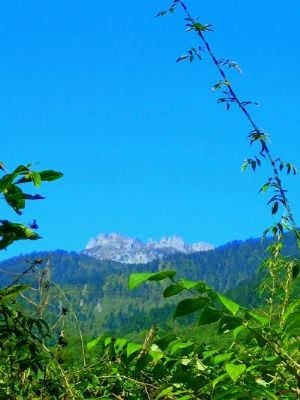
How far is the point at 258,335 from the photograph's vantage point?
2.46 metres

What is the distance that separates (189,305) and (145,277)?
283mm

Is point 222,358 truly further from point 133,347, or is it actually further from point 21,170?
point 21,170

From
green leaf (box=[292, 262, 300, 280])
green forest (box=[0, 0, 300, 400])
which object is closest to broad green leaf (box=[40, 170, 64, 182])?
green forest (box=[0, 0, 300, 400])

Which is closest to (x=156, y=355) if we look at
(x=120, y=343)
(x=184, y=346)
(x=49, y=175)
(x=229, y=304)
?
(x=184, y=346)

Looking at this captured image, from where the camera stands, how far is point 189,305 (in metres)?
2.33

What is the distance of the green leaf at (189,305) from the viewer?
2297mm

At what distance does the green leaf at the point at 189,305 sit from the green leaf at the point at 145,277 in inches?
4.3

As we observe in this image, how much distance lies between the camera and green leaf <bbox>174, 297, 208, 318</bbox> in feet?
7.54

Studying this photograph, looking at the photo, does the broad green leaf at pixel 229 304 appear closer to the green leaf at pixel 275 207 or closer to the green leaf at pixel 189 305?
the green leaf at pixel 189 305

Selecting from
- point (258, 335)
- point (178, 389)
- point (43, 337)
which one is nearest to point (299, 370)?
point (258, 335)

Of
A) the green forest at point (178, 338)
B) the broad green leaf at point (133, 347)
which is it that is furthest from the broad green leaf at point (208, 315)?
the broad green leaf at point (133, 347)

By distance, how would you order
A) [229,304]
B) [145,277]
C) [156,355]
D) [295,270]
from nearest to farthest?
[145,277]
[229,304]
[156,355]
[295,270]

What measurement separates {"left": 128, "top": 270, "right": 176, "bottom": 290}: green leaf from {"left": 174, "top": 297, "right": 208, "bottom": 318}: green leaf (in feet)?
0.36

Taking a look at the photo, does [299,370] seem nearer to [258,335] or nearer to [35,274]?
[258,335]
